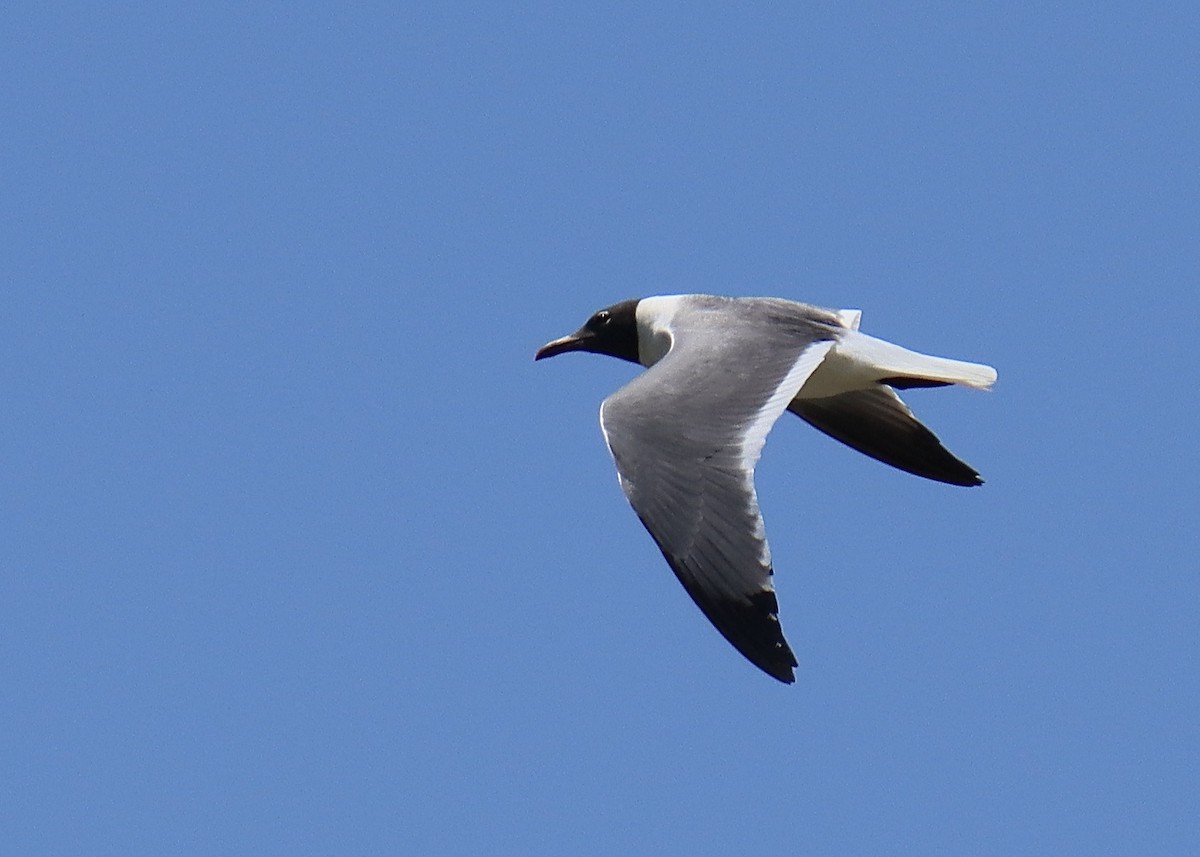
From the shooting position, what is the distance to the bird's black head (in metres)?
10.1

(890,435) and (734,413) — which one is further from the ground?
(890,435)

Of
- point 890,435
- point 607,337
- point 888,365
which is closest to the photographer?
point 888,365

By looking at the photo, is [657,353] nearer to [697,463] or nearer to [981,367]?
[981,367]

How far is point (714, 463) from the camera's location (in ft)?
23.8

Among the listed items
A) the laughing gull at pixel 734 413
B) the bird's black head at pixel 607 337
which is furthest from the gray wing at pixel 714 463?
the bird's black head at pixel 607 337

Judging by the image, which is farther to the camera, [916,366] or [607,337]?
[607,337]

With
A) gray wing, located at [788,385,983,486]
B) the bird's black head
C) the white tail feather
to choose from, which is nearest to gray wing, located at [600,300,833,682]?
the white tail feather

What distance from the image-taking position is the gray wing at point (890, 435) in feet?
31.2

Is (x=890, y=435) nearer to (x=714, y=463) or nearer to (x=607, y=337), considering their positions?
(x=607, y=337)

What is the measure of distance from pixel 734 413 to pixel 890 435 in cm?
218

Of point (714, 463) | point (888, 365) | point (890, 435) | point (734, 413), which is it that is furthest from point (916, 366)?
point (714, 463)

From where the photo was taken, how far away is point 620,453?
736 cm

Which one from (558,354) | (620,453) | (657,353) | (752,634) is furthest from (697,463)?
(558,354)

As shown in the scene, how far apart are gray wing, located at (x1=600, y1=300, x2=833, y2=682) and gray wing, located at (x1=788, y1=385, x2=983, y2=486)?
1.18m
